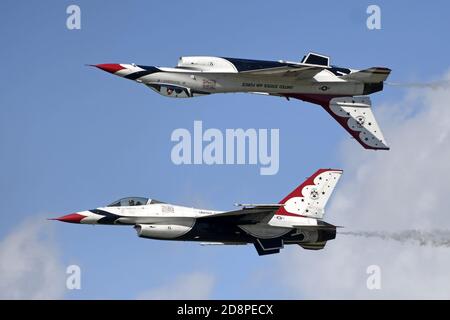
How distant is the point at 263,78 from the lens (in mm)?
56000

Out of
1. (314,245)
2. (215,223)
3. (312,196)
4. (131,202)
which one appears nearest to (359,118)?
(312,196)

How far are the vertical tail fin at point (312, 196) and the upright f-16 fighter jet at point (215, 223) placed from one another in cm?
57

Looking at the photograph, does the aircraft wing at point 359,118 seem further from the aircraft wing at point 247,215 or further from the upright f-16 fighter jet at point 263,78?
the aircraft wing at point 247,215

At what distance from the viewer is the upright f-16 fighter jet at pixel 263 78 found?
5556 cm

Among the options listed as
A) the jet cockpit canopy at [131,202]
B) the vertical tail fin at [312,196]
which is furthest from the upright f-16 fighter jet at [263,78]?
the jet cockpit canopy at [131,202]

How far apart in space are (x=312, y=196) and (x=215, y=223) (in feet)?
14.9

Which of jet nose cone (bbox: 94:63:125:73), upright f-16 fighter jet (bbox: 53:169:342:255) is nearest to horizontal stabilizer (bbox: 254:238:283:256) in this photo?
upright f-16 fighter jet (bbox: 53:169:342:255)

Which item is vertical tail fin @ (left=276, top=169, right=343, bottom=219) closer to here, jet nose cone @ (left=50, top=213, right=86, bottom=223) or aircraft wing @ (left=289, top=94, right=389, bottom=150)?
aircraft wing @ (left=289, top=94, right=389, bottom=150)

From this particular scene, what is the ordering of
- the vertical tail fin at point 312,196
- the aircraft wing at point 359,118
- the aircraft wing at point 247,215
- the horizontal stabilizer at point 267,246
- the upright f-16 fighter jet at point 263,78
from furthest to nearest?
the aircraft wing at point 359,118 < the vertical tail fin at point 312,196 < the upright f-16 fighter jet at point 263,78 < the horizontal stabilizer at point 267,246 < the aircraft wing at point 247,215

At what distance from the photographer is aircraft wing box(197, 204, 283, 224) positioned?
5431cm

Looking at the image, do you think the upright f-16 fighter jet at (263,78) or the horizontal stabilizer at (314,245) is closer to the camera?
the upright f-16 fighter jet at (263,78)
